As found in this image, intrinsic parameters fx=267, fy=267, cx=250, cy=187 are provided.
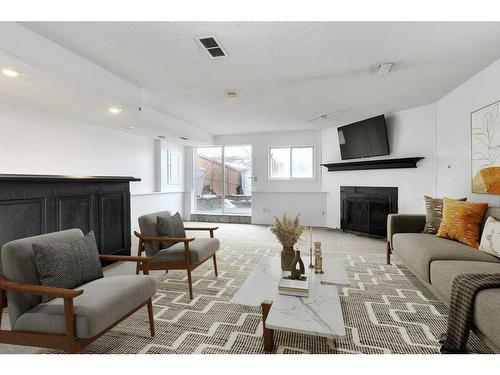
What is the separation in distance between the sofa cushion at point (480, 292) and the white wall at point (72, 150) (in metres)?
5.00

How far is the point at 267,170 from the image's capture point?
7.26 meters

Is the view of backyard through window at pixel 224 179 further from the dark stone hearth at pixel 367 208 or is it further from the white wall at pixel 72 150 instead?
the dark stone hearth at pixel 367 208

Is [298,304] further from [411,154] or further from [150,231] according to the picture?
[411,154]

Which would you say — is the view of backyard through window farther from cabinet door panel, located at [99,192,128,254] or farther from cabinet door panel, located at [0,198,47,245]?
cabinet door panel, located at [0,198,47,245]

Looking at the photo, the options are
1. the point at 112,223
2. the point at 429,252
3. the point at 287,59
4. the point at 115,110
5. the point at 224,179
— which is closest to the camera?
the point at 429,252

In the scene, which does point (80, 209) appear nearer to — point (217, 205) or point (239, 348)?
point (239, 348)

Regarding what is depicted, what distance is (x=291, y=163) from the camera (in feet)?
23.4

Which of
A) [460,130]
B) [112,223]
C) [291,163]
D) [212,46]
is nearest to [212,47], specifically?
[212,46]

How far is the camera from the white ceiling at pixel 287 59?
2277 millimetres

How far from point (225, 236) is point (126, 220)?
2.26m

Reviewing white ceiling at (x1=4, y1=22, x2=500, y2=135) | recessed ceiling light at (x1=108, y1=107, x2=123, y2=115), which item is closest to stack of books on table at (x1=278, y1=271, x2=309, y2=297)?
white ceiling at (x1=4, y1=22, x2=500, y2=135)

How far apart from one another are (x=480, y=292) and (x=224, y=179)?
6708mm

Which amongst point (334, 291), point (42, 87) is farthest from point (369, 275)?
point (42, 87)

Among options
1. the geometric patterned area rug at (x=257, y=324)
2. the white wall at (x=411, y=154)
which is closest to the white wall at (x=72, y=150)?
the geometric patterned area rug at (x=257, y=324)
